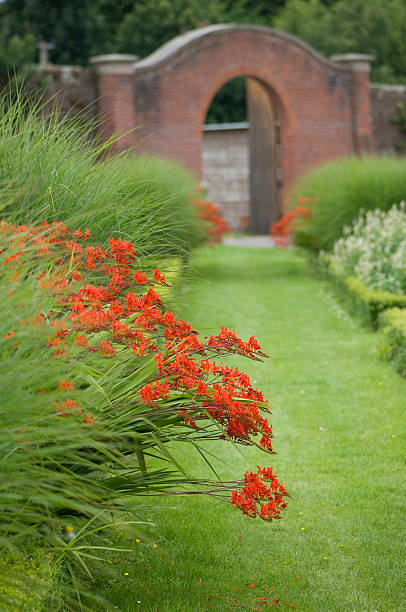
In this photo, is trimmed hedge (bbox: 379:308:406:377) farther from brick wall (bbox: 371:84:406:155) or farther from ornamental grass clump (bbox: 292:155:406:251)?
brick wall (bbox: 371:84:406:155)

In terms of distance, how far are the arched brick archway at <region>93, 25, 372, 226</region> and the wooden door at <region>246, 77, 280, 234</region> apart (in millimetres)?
1379

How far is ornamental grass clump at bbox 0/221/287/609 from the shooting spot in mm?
2172

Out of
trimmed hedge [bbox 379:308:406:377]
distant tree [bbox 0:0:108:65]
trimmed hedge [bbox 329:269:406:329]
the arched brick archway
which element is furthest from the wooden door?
trimmed hedge [bbox 379:308:406:377]

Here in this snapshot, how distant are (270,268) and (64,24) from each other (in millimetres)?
→ 17430

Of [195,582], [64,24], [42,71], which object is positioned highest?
[64,24]

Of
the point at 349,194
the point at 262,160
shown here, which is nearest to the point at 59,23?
the point at 262,160

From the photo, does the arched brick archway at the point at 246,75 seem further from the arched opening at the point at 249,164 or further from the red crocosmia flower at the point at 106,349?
the red crocosmia flower at the point at 106,349

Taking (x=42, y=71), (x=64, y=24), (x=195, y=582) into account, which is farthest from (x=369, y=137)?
(x=195, y=582)

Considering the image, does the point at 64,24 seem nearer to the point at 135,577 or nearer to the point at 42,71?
the point at 42,71

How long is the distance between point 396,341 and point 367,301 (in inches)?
59.0

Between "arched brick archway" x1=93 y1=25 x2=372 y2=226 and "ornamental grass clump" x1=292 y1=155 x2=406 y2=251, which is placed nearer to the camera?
"ornamental grass clump" x1=292 y1=155 x2=406 y2=251

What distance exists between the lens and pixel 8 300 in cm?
227

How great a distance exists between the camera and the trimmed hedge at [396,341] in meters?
6.37

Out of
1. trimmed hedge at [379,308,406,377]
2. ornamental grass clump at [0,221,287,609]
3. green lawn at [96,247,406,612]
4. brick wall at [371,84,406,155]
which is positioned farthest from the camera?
brick wall at [371,84,406,155]
